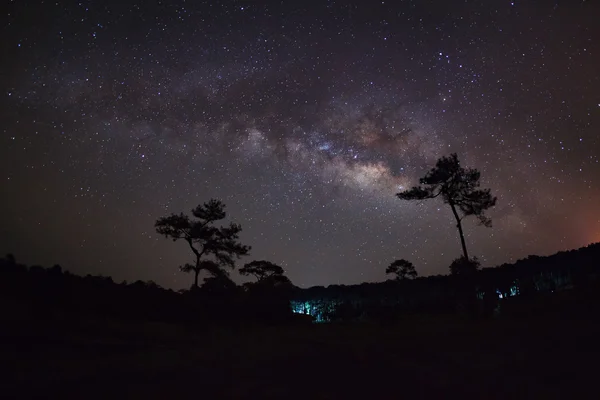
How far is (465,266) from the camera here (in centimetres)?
2695

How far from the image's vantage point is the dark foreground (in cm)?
716

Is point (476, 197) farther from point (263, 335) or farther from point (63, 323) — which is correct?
point (63, 323)

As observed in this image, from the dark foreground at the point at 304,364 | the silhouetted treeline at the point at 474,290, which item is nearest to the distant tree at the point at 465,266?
the silhouetted treeline at the point at 474,290

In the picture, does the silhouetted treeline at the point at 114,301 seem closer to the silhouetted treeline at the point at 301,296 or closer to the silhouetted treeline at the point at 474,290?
the silhouetted treeline at the point at 301,296

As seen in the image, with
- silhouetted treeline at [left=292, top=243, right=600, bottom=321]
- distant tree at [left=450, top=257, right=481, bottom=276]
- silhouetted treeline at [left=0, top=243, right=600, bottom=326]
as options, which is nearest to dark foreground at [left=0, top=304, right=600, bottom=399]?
silhouetted treeline at [left=0, top=243, right=600, bottom=326]

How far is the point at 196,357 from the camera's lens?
10047 mm

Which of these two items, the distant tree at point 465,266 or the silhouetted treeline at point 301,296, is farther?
the distant tree at point 465,266

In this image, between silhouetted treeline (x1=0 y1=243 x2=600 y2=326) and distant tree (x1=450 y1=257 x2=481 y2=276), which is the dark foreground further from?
distant tree (x1=450 y1=257 x2=481 y2=276)

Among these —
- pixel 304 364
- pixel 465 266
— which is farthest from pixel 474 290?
pixel 304 364

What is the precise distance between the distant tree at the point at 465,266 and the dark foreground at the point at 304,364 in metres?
11.3

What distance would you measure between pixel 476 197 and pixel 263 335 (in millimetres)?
22594

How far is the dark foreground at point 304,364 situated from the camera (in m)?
7.16

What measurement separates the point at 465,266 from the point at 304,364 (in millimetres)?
21366

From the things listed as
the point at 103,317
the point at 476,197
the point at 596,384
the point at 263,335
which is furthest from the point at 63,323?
the point at 476,197
